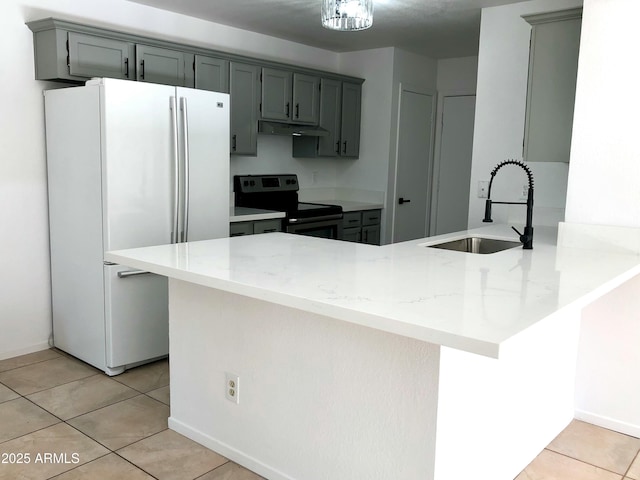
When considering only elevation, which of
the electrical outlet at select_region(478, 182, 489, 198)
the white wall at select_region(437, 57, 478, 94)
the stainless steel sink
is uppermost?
the white wall at select_region(437, 57, 478, 94)

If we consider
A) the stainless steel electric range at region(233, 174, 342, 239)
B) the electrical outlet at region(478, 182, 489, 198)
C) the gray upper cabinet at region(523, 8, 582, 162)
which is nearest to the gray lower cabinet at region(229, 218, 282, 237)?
the stainless steel electric range at region(233, 174, 342, 239)

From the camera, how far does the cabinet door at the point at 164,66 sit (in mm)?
3758

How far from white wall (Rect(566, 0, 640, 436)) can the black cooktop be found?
7.45 ft

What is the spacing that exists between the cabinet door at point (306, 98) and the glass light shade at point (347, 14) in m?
2.18

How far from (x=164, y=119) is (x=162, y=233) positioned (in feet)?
2.21

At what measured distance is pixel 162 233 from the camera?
3.45 metres

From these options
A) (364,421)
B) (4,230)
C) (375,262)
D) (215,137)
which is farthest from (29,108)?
(364,421)

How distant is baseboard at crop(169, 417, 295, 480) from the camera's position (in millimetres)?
2314

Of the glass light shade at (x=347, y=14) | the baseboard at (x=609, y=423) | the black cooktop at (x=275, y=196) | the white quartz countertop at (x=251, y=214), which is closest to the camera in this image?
the glass light shade at (x=347, y=14)

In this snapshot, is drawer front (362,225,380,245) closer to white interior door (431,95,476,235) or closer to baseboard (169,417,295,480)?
white interior door (431,95,476,235)

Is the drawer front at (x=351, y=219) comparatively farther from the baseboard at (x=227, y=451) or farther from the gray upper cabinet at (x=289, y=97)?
the baseboard at (x=227, y=451)

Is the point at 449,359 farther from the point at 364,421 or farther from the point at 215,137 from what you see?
the point at 215,137

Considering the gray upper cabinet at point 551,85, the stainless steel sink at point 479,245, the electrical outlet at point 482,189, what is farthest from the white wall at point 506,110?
the stainless steel sink at point 479,245

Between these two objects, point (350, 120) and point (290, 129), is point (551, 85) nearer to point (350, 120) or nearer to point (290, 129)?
point (290, 129)
